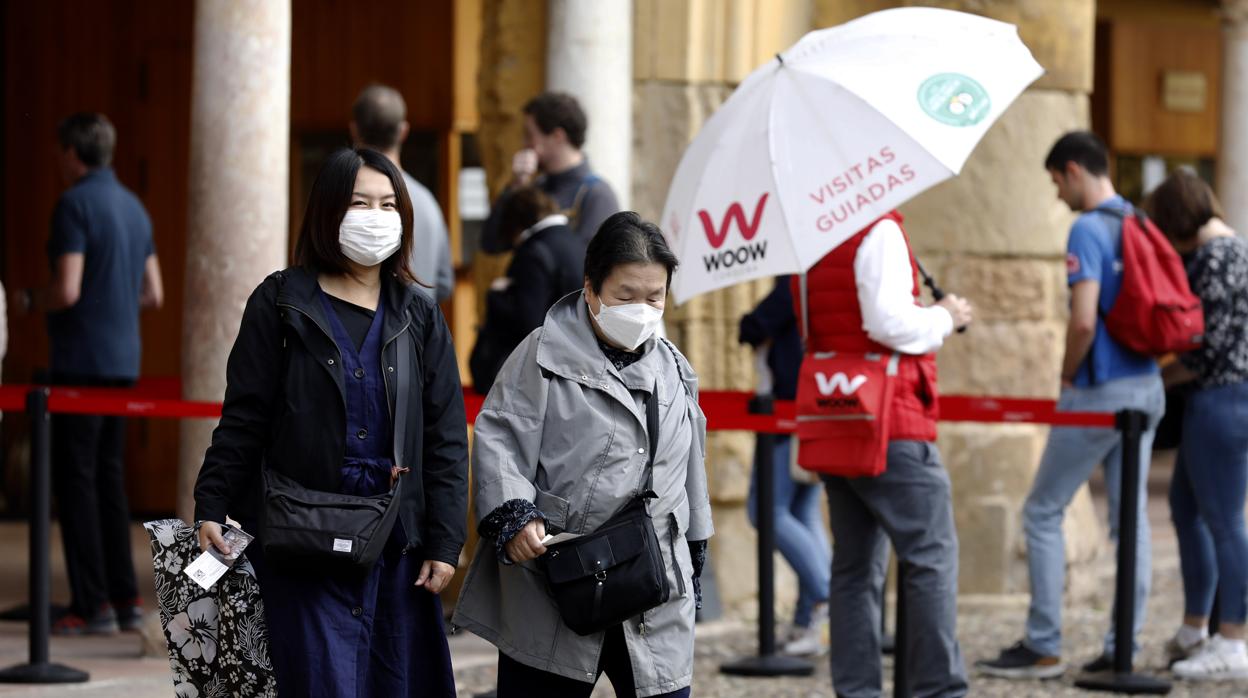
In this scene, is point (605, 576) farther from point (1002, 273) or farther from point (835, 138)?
point (1002, 273)

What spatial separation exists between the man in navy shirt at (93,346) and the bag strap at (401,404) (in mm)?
3289

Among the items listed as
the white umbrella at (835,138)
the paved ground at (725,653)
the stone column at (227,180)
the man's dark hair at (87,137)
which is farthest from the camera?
the man's dark hair at (87,137)

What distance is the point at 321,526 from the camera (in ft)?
12.5

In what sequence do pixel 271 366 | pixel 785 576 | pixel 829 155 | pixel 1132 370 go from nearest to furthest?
pixel 271 366, pixel 829 155, pixel 1132 370, pixel 785 576

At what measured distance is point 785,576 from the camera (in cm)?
840

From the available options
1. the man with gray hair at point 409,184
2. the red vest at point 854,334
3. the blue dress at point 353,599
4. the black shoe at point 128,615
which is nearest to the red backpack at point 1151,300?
the red vest at point 854,334

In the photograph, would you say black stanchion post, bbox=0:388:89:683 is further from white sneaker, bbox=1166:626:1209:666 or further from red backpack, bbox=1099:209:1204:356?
white sneaker, bbox=1166:626:1209:666

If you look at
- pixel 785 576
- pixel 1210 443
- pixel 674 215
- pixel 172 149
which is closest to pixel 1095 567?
pixel 785 576

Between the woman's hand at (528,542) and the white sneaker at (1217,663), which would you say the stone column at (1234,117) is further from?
the woman's hand at (528,542)

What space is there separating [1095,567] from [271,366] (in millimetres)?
5749

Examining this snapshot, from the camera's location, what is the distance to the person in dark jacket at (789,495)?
23.2ft

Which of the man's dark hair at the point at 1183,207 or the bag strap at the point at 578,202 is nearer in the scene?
the bag strap at the point at 578,202

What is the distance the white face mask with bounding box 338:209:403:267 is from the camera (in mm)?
3918

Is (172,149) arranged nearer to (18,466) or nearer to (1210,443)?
(18,466)
